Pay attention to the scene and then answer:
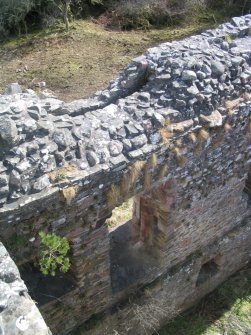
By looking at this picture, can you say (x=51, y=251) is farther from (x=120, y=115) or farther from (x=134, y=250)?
(x=134, y=250)

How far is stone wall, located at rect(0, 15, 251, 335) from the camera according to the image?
449 centimetres

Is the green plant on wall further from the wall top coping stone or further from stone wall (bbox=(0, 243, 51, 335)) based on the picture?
stone wall (bbox=(0, 243, 51, 335))

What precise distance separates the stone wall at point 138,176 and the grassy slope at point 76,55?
7.07 m

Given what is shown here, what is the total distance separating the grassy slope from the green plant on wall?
8.36 meters

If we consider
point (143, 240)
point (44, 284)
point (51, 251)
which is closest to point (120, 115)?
point (51, 251)

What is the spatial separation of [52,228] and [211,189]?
2.55 meters

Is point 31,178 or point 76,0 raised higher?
point 31,178

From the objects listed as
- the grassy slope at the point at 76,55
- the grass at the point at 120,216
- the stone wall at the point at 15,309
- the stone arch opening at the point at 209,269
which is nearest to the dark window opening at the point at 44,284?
the stone wall at the point at 15,309

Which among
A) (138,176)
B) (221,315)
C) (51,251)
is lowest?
(221,315)

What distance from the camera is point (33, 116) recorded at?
465 centimetres

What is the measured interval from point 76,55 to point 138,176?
10364 mm

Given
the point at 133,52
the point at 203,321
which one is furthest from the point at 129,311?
the point at 133,52

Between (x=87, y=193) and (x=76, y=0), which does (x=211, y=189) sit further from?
(x=76, y=0)

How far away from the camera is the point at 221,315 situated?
7332mm
